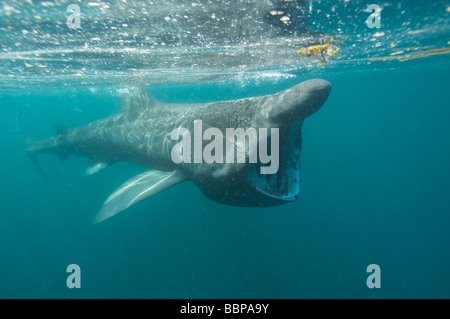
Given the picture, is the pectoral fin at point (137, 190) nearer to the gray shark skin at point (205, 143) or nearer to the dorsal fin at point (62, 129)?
the gray shark skin at point (205, 143)

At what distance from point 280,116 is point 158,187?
11.5 ft

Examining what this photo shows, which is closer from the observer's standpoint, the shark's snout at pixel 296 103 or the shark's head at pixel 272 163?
the shark's snout at pixel 296 103

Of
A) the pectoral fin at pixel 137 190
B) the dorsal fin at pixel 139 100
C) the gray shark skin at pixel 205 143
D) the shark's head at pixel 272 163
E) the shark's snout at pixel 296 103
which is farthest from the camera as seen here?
the dorsal fin at pixel 139 100

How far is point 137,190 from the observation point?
6574 millimetres

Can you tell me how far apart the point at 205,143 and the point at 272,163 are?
1.58 m

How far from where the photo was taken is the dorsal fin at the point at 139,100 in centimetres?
885

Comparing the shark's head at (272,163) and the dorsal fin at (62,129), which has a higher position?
the dorsal fin at (62,129)

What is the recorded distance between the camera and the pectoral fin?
238 inches

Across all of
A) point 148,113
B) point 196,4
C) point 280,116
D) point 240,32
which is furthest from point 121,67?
point 280,116

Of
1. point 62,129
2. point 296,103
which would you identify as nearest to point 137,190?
point 296,103

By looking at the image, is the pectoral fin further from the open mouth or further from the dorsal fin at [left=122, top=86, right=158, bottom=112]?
the dorsal fin at [left=122, top=86, right=158, bottom=112]

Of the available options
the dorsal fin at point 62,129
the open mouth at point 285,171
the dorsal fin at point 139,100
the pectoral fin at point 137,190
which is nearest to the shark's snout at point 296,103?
the open mouth at point 285,171

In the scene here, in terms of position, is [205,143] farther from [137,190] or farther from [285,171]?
[137,190]

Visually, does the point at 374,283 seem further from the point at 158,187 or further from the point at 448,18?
the point at 158,187
